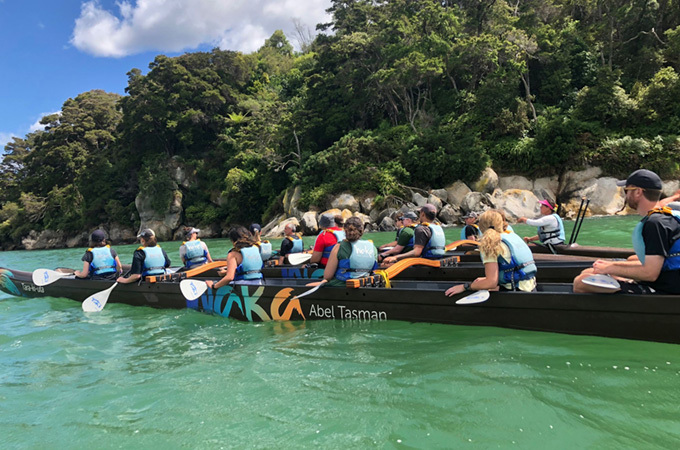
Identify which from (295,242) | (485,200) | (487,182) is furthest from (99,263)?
(487,182)

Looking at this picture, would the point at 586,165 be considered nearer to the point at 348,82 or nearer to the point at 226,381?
the point at 348,82

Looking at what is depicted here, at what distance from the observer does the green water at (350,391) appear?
277 cm

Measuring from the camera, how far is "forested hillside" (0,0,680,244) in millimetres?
22797

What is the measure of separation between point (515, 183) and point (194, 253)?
2096 cm

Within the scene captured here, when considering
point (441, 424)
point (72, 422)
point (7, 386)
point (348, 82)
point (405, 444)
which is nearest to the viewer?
point (405, 444)

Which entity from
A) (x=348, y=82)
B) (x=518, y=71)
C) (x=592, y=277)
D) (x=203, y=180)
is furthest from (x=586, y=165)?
(x=203, y=180)

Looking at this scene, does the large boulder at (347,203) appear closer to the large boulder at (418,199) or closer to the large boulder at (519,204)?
the large boulder at (418,199)

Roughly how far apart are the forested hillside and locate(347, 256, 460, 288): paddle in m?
18.2

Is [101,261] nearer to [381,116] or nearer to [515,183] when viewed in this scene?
[515,183]

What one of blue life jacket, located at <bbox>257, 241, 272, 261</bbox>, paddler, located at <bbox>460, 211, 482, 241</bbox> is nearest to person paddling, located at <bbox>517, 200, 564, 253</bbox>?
paddler, located at <bbox>460, 211, 482, 241</bbox>

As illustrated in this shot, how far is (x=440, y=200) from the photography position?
23594 mm

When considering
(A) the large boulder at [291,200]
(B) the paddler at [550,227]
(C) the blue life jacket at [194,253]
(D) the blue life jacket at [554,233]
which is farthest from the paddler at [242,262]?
(A) the large boulder at [291,200]

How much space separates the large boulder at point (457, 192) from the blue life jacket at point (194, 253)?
60.5 ft

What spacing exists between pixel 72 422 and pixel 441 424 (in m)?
3.16
